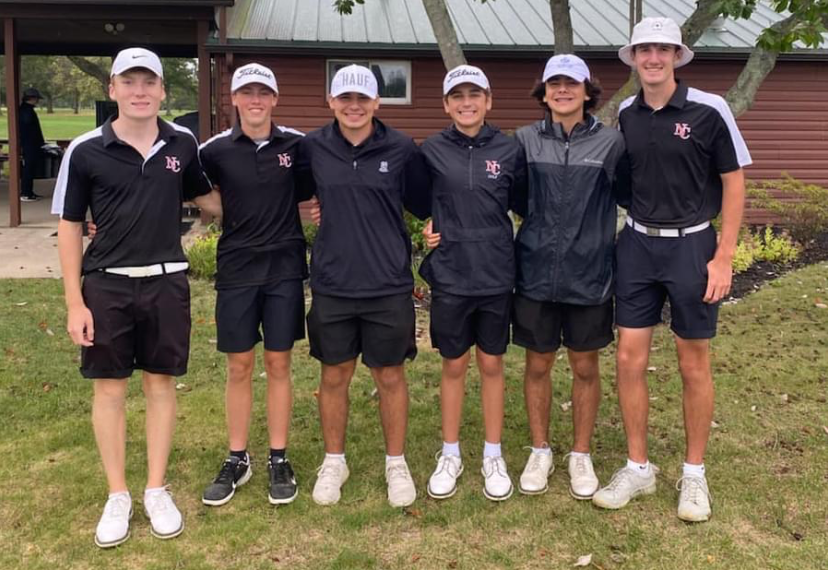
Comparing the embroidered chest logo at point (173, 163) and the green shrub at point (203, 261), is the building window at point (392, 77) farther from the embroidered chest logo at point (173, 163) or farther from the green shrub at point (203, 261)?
the embroidered chest logo at point (173, 163)

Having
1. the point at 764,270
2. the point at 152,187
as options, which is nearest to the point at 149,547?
the point at 152,187

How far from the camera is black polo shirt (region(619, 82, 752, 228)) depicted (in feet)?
10.4

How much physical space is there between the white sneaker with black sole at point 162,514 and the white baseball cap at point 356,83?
1.86 m

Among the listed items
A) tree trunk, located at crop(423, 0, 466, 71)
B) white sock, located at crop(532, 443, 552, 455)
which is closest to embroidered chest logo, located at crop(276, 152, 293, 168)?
white sock, located at crop(532, 443, 552, 455)

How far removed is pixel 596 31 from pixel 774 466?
31.9ft

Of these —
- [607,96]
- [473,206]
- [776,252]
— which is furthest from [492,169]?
[607,96]

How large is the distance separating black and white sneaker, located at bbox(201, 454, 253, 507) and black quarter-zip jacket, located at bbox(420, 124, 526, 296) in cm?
128

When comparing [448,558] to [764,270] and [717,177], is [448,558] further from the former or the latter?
[764,270]

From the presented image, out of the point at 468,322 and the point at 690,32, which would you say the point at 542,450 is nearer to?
the point at 468,322

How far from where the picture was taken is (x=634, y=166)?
10.8 ft

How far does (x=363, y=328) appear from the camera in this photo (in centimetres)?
339

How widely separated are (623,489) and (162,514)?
6.59ft

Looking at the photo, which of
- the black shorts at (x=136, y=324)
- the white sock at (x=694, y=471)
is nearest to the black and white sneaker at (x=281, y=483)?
the black shorts at (x=136, y=324)

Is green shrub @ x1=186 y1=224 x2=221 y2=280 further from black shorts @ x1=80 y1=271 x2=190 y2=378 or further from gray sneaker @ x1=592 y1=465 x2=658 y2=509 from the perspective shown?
gray sneaker @ x1=592 y1=465 x2=658 y2=509
